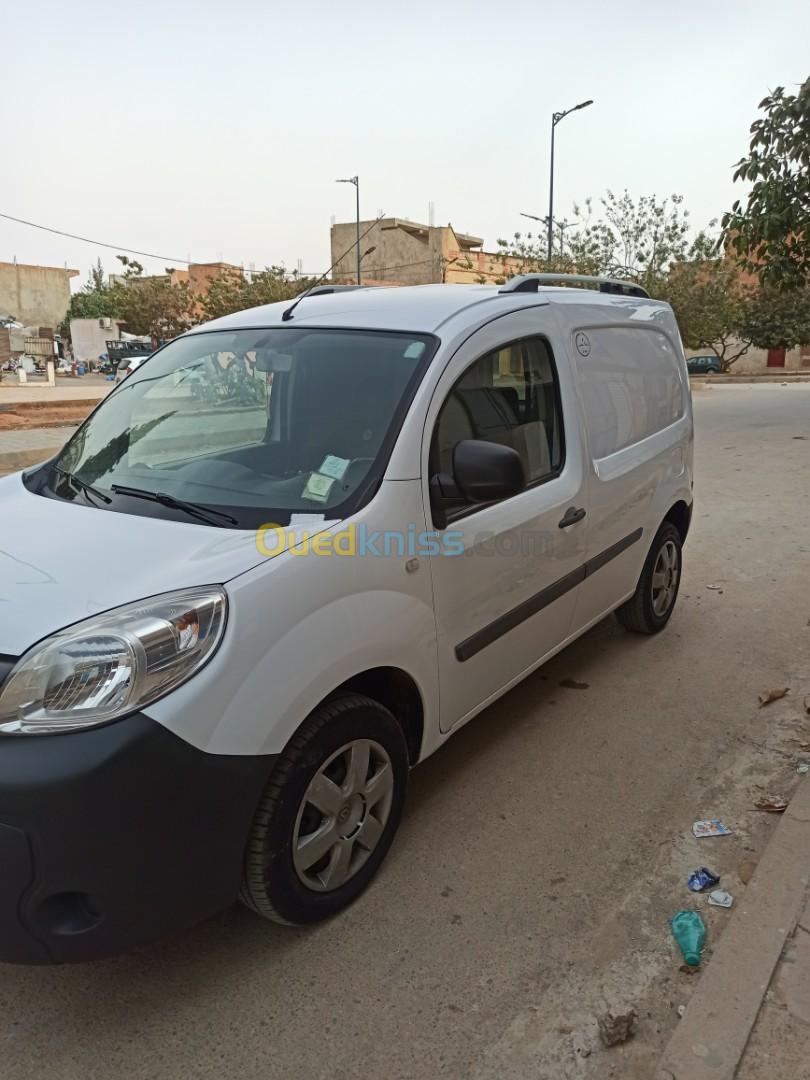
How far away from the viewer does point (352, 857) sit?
2521 mm

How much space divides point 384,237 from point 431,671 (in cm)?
5460

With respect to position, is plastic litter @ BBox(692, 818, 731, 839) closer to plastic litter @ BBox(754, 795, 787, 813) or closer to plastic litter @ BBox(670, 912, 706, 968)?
plastic litter @ BBox(754, 795, 787, 813)

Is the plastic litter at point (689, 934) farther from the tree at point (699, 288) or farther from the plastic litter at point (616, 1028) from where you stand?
the tree at point (699, 288)

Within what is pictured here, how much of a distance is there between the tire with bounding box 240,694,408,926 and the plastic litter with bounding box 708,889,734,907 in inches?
39.9

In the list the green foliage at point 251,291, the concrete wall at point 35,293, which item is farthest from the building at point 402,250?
the concrete wall at point 35,293

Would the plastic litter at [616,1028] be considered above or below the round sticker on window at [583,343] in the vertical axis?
below

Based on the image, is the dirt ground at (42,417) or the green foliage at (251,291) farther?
the green foliage at (251,291)

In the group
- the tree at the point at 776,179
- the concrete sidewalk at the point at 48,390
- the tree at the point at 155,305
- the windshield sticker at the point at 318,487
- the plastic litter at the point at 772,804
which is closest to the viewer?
the windshield sticker at the point at 318,487

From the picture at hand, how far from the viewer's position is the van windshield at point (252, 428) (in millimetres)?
2533

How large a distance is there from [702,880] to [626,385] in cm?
228

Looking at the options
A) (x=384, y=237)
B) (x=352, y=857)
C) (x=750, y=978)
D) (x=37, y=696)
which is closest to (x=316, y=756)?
(x=352, y=857)

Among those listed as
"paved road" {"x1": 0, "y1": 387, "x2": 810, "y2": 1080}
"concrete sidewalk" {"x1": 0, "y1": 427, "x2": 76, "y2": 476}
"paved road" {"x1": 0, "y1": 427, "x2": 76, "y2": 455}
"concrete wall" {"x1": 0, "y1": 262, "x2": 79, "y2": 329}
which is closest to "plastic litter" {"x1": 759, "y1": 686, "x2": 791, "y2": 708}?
"paved road" {"x1": 0, "y1": 387, "x2": 810, "y2": 1080}

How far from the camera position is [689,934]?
2396 millimetres

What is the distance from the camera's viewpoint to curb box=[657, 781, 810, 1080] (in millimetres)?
1935
